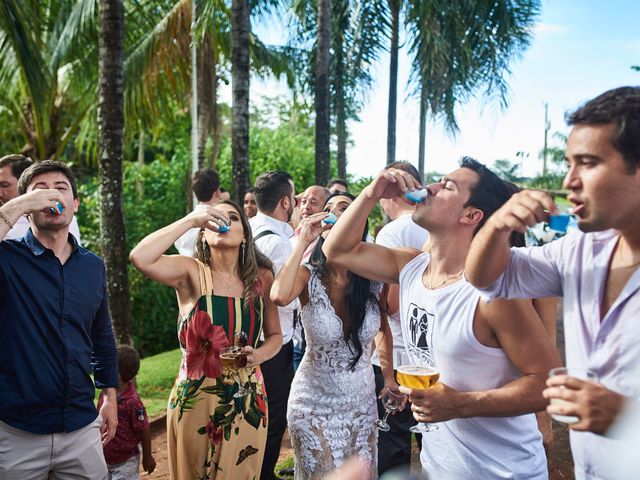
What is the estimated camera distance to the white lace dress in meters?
3.67

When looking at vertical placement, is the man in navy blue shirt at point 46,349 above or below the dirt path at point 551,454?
above

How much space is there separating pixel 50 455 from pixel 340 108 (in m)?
15.5

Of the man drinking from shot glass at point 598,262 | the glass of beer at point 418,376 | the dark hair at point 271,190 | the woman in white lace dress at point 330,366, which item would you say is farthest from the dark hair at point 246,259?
the man drinking from shot glass at point 598,262

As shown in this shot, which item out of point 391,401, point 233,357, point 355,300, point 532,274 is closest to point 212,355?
point 233,357

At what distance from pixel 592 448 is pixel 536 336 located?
2.00 ft

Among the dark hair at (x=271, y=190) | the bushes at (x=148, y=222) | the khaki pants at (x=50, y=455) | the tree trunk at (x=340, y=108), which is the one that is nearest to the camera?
the khaki pants at (x=50, y=455)

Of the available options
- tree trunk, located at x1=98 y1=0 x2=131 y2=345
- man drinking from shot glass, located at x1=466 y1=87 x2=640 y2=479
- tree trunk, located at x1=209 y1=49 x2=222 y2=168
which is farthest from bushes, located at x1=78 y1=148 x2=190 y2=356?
man drinking from shot glass, located at x1=466 y1=87 x2=640 y2=479

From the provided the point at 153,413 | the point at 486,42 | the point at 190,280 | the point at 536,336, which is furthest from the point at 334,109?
the point at 536,336

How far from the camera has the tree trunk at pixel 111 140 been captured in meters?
6.97

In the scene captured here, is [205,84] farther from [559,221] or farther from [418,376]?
[559,221]

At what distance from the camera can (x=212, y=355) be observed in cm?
361

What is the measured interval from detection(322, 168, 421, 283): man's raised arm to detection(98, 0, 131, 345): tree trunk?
4.42 m

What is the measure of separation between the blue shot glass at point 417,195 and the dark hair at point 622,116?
1.06 meters

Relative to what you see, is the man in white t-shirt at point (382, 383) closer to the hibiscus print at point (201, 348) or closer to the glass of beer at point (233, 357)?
the glass of beer at point (233, 357)
